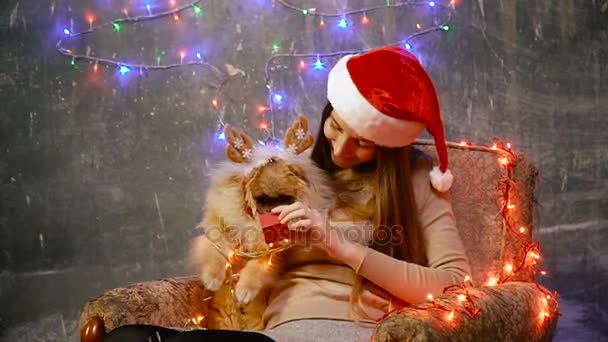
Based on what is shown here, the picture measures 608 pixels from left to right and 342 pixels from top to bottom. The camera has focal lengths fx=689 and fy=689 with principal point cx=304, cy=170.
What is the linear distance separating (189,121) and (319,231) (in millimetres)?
1078

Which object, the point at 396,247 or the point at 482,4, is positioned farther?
the point at 482,4

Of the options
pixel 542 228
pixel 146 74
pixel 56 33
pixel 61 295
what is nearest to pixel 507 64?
pixel 542 228

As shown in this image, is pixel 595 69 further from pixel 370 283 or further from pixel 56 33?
pixel 56 33

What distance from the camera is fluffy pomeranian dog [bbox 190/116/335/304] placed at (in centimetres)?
157

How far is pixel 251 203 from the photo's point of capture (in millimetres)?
1565

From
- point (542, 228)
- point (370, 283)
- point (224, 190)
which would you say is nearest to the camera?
point (370, 283)

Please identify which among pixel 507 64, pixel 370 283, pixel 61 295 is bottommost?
pixel 61 295

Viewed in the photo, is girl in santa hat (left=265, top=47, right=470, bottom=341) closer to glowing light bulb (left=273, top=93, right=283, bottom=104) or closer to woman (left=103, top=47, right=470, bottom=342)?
woman (left=103, top=47, right=470, bottom=342)

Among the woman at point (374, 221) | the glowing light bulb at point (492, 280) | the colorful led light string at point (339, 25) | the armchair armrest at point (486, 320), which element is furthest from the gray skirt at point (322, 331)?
the colorful led light string at point (339, 25)

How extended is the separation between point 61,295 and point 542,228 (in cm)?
168

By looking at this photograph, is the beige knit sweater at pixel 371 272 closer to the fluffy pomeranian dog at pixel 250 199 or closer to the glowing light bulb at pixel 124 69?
the fluffy pomeranian dog at pixel 250 199

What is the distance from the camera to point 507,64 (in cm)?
234

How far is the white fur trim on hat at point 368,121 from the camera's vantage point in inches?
58.3

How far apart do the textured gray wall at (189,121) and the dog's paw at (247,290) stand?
2.90 feet
